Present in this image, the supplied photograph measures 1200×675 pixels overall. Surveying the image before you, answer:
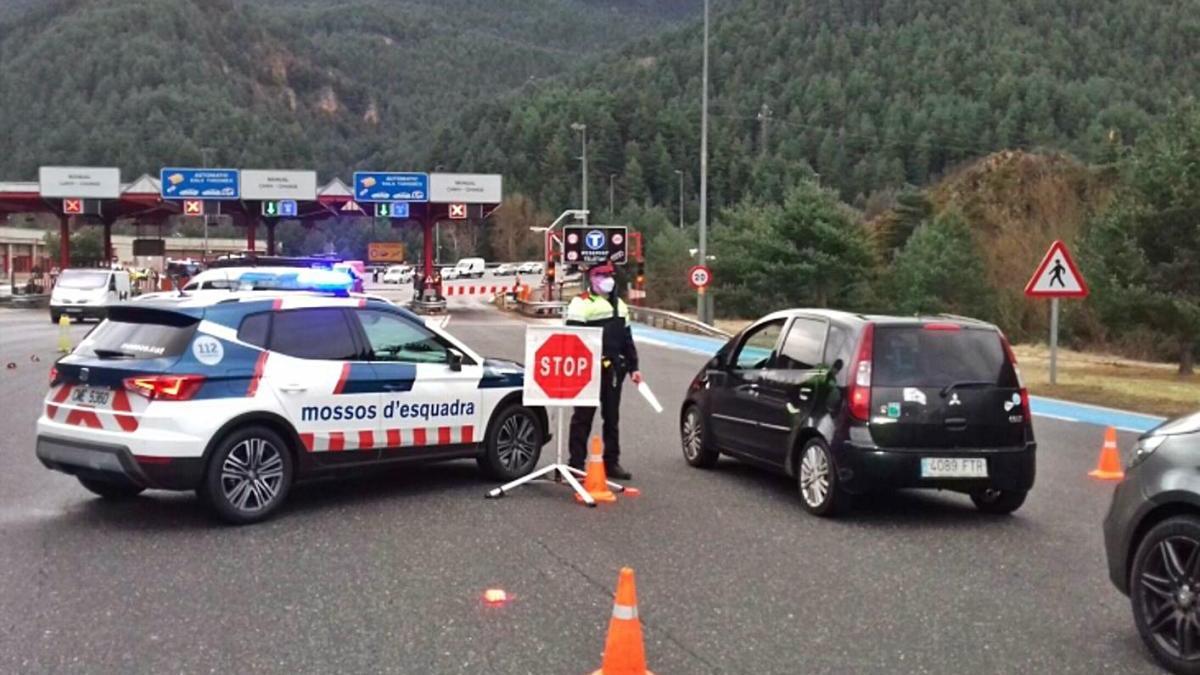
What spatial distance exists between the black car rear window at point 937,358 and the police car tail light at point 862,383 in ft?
0.15

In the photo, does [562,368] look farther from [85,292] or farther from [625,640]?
[85,292]

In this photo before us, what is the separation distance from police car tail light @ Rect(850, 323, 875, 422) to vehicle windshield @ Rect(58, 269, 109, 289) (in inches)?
1297

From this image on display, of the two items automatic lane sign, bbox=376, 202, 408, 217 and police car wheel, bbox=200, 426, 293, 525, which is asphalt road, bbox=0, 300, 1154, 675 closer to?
police car wheel, bbox=200, 426, 293, 525

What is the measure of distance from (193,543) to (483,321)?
37387 mm

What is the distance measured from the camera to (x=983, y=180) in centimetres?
7638

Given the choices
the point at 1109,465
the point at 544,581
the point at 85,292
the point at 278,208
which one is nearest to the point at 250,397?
the point at 544,581

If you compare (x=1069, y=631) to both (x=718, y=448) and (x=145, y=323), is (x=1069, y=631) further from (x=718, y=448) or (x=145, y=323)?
(x=145, y=323)

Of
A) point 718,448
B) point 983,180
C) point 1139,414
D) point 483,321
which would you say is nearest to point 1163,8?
point 983,180

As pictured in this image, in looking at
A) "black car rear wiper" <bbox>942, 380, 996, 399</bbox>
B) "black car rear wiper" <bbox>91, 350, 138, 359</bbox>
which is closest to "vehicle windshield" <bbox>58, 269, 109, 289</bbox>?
"black car rear wiper" <bbox>91, 350, 138, 359</bbox>

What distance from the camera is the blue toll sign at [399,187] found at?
55188mm

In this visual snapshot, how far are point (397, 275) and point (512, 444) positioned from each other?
77.8 metres

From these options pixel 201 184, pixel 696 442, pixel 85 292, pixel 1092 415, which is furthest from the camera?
pixel 201 184

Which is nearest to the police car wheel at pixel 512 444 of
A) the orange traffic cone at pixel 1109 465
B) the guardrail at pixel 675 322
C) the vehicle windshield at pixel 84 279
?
the orange traffic cone at pixel 1109 465

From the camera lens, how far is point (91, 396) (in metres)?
8.33
